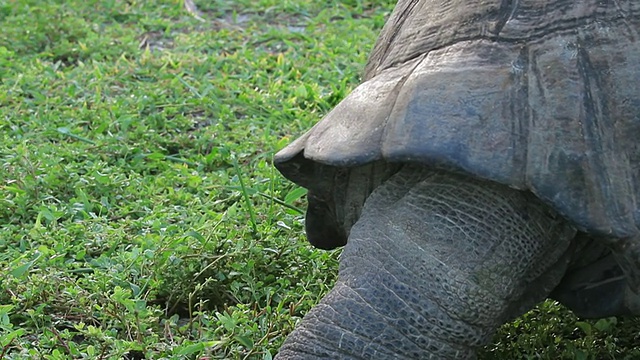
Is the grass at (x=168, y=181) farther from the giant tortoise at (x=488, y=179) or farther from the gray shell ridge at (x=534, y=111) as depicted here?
the gray shell ridge at (x=534, y=111)

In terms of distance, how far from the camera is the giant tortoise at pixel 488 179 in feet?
8.23

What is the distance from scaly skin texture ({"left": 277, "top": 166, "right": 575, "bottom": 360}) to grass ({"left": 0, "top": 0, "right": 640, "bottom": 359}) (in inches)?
19.2

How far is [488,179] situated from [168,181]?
6.40 ft

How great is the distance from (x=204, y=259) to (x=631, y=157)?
1.47m

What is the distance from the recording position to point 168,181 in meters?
4.20


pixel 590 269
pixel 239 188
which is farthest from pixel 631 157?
pixel 239 188

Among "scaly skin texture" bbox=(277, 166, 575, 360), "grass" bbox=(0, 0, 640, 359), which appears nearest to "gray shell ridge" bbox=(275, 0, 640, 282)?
"scaly skin texture" bbox=(277, 166, 575, 360)

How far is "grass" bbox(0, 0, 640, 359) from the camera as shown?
3143 millimetres

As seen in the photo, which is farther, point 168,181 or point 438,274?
point 168,181

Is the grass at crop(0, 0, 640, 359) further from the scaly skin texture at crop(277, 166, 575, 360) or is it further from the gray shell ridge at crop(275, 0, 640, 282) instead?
the gray shell ridge at crop(275, 0, 640, 282)

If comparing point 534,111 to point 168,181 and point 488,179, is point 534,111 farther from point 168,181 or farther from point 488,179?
point 168,181

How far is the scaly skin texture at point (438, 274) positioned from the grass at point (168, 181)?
1.60 feet

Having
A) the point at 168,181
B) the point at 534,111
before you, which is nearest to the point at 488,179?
the point at 534,111

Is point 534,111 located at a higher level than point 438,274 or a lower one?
higher
